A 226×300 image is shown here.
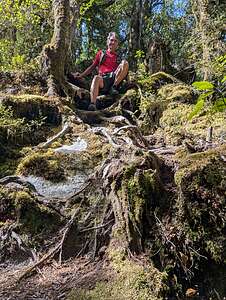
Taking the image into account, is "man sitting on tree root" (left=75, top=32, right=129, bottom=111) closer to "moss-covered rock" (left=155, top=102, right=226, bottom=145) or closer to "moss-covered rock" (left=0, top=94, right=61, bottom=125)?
"moss-covered rock" (left=155, top=102, right=226, bottom=145)

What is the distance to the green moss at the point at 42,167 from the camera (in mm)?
4953

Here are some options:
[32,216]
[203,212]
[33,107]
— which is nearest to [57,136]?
[33,107]

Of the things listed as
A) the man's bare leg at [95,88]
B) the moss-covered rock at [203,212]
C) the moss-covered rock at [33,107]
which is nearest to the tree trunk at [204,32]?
the man's bare leg at [95,88]

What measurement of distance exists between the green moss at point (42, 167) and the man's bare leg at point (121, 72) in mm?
3924

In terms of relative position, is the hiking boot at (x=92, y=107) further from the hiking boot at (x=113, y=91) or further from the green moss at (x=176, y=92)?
the green moss at (x=176, y=92)

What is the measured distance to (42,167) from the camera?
16.6 feet

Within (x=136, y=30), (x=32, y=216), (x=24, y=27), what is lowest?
(x=32, y=216)

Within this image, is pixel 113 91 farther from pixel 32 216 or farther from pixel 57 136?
pixel 32 216

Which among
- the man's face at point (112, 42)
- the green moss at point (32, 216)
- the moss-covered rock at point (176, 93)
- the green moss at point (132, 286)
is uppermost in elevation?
the man's face at point (112, 42)

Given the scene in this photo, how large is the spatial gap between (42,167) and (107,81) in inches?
166

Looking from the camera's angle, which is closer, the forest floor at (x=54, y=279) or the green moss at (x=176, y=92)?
the forest floor at (x=54, y=279)

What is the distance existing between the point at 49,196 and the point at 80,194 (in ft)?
1.37

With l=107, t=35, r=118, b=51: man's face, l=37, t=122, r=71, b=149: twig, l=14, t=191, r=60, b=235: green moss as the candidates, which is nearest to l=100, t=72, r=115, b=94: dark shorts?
l=107, t=35, r=118, b=51: man's face

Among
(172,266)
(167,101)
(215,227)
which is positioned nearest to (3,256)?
(172,266)
